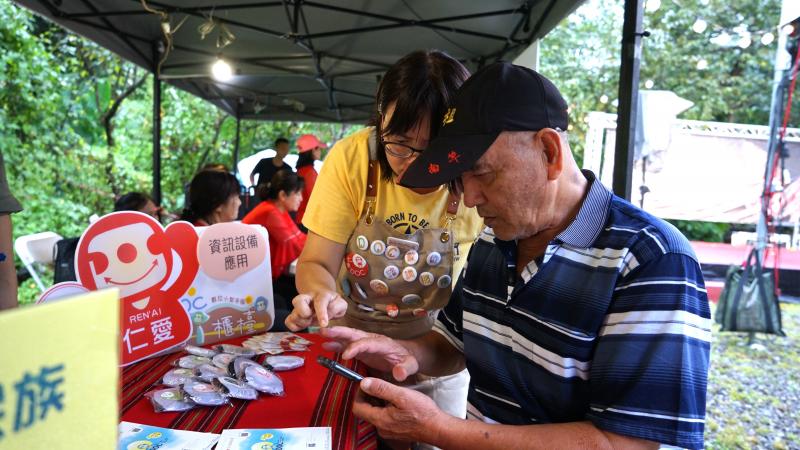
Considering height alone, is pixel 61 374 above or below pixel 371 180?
below

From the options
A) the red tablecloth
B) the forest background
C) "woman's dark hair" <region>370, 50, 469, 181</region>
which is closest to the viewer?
the red tablecloth

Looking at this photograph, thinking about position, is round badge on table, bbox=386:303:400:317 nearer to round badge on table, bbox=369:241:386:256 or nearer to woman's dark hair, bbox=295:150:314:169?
round badge on table, bbox=369:241:386:256

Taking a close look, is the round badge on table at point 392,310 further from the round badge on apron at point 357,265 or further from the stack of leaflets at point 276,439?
the stack of leaflets at point 276,439

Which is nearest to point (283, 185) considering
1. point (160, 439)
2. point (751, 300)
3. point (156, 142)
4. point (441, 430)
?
point (156, 142)

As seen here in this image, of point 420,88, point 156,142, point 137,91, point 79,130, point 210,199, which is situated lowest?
point 210,199

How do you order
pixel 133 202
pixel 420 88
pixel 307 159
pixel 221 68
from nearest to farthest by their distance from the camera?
pixel 420 88
pixel 133 202
pixel 221 68
pixel 307 159

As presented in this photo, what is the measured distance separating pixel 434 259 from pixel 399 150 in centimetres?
39

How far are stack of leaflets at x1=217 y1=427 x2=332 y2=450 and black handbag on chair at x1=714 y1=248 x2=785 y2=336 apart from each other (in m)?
3.47

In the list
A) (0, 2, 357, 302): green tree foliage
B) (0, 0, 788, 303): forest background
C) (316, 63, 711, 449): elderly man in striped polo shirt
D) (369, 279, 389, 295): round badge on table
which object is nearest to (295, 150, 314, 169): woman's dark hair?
(0, 0, 788, 303): forest background

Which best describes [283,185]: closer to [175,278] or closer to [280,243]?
[280,243]

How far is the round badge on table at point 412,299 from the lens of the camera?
1.68 m

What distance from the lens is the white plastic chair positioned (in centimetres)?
359

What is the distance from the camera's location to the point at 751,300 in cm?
345

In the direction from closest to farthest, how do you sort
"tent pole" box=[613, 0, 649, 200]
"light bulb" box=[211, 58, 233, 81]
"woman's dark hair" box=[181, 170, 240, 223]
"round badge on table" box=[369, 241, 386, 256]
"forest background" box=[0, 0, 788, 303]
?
"round badge on table" box=[369, 241, 386, 256]
"tent pole" box=[613, 0, 649, 200]
"woman's dark hair" box=[181, 170, 240, 223]
"light bulb" box=[211, 58, 233, 81]
"forest background" box=[0, 0, 788, 303]
